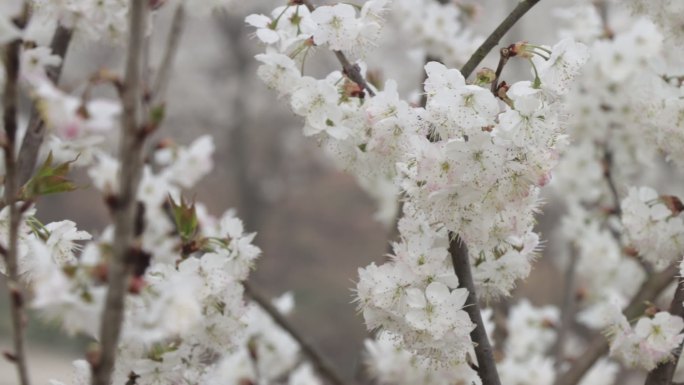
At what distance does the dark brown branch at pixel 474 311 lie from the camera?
180 centimetres

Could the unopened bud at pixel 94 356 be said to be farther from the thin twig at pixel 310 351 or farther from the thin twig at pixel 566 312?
the thin twig at pixel 566 312

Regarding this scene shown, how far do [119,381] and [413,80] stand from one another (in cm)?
1740

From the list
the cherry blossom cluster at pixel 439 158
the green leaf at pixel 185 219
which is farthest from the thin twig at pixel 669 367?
the green leaf at pixel 185 219

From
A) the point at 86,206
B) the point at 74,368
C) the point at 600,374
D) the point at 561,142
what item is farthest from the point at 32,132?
the point at 86,206

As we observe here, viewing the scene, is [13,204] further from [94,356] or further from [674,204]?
[674,204]

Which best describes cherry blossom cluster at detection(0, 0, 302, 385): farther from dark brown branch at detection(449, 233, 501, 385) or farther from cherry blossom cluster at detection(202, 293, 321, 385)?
cherry blossom cluster at detection(202, 293, 321, 385)

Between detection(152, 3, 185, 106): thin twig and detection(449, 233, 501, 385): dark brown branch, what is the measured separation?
125cm

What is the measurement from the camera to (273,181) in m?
19.0

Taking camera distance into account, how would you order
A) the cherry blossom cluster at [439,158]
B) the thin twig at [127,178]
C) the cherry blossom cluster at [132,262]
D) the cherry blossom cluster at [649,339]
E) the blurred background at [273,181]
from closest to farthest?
the thin twig at [127,178]
the cherry blossom cluster at [132,262]
the cherry blossom cluster at [439,158]
the cherry blossom cluster at [649,339]
the blurred background at [273,181]

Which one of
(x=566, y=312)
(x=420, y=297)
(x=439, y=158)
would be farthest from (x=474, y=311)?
(x=566, y=312)

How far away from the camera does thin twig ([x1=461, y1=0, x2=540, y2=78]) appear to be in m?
1.72

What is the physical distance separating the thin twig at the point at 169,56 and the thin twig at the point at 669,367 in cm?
159

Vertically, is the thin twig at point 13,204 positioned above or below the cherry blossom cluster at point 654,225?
below

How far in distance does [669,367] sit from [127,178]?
1.50m
